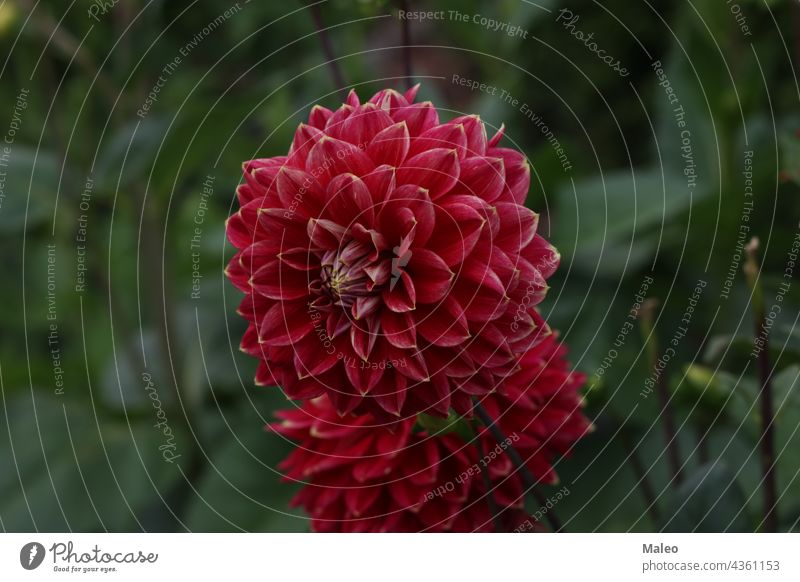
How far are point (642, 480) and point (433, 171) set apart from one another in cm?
21

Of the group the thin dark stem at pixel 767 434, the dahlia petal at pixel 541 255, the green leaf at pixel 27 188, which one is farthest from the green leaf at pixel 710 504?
the green leaf at pixel 27 188

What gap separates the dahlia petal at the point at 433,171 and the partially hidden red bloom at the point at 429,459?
0.08m

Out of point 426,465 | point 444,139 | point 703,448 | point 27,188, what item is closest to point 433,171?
point 444,139

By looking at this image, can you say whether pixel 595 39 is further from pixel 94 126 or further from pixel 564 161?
pixel 94 126

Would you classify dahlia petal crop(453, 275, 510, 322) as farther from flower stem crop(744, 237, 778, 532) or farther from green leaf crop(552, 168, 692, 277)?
green leaf crop(552, 168, 692, 277)

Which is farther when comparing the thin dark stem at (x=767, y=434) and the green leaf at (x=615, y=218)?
the green leaf at (x=615, y=218)

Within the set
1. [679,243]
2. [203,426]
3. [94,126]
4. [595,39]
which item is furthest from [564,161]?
[94,126]

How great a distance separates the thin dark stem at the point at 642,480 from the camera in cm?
40

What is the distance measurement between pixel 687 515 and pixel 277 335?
189mm

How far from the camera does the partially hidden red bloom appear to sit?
0.32 metres

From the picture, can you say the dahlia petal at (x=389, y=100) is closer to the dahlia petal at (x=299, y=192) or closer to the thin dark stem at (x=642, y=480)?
the dahlia petal at (x=299, y=192)
